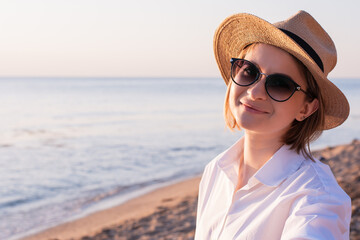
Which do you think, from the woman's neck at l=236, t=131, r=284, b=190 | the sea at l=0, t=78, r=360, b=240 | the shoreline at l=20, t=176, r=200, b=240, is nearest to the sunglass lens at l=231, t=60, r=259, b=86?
the woman's neck at l=236, t=131, r=284, b=190

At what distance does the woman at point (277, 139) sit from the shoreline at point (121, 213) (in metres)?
5.60

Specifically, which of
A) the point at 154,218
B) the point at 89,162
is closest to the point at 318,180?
the point at 154,218

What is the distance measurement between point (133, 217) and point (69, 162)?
6.08 metres

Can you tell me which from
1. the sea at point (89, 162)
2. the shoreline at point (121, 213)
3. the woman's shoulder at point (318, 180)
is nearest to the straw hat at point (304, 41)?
the woman's shoulder at point (318, 180)

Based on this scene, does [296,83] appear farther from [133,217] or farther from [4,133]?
[4,133]

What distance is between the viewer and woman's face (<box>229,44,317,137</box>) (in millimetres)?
1985

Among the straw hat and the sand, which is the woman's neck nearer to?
the straw hat

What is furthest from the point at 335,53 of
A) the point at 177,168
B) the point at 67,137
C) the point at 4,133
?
the point at 4,133

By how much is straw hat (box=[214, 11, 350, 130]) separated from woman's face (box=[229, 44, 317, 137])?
0.06 m

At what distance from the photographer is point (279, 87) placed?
1.94 m

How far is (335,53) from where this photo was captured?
2.16m

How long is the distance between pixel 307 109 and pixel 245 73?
342mm

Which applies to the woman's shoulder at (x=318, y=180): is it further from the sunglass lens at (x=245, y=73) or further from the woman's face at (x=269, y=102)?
the sunglass lens at (x=245, y=73)

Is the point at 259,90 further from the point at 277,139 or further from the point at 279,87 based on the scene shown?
the point at 277,139
